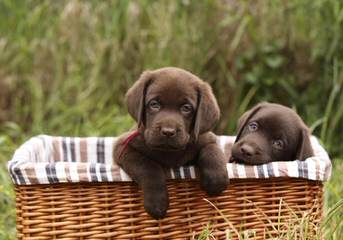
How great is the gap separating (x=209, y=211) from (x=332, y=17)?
9.63 feet

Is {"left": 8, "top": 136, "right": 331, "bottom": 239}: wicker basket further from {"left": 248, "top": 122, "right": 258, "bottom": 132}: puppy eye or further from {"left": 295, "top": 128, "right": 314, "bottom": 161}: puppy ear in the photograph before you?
{"left": 248, "top": 122, "right": 258, "bottom": 132}: puppy eye

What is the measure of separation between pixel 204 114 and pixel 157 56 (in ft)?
9.07

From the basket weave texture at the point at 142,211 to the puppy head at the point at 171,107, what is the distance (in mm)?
252

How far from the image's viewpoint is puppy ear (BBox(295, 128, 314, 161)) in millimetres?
3586

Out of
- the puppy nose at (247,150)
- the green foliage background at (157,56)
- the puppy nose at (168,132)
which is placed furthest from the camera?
the green foliage background at (157,56)

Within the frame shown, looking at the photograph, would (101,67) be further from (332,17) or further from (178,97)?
(178,97)

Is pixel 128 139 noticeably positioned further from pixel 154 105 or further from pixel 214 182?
pixel 214 182

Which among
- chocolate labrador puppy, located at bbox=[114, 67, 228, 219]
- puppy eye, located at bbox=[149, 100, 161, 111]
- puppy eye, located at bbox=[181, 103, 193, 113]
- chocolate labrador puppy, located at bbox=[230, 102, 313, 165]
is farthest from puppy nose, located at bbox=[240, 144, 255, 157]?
puppy eye, located at bbox=[149, 100, 161, 111]

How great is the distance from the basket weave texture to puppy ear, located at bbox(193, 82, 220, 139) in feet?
0.87

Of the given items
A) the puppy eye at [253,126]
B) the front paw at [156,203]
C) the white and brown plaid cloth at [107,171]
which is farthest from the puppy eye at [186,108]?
the puppy eye at [253,126]

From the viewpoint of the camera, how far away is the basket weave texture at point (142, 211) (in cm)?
326

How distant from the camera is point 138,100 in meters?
3.29

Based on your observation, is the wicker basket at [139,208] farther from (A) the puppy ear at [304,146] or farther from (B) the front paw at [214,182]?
(A) the puppy ear at [304,146]

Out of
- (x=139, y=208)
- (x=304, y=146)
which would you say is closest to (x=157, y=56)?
(x=304, y=146)
